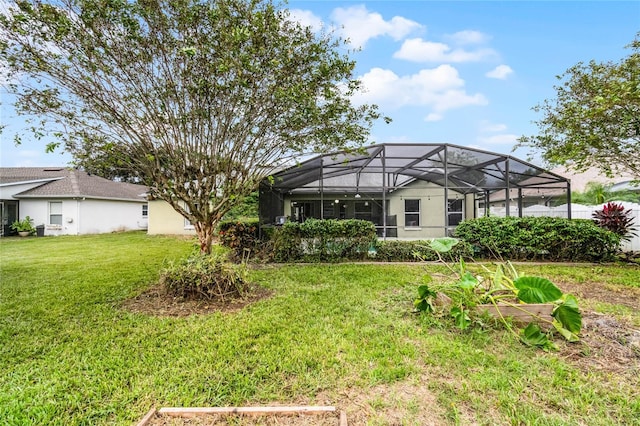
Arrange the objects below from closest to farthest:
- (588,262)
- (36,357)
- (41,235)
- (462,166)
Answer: (36,357), (588,262), (462,166), (41,235)

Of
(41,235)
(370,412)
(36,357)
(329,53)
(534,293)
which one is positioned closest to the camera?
(370,412)

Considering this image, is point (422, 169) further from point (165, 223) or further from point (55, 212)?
point (55, 212)

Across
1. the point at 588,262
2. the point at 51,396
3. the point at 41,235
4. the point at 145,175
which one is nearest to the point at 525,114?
the point at 588,262

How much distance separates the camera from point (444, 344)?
3000 millimetres

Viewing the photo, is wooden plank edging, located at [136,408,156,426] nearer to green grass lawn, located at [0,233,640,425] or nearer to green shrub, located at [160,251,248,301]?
green grass lawn, located at [0,233,640,425]

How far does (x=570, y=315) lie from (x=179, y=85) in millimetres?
6527

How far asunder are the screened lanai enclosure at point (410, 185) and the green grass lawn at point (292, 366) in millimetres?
3526

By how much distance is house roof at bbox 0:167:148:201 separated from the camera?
16062 millimetres

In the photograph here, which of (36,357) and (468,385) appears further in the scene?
(36,357)

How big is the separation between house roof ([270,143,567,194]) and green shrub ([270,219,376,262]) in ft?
6.50

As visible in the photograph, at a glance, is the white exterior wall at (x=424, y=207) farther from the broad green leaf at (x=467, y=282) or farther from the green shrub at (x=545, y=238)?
the broad green leaf at (x=467, y=282)

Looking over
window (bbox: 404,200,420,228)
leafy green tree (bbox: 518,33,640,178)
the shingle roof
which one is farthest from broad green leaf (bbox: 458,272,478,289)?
the shingle roof

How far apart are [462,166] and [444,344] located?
8.43m

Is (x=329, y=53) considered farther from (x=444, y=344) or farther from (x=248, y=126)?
(x=444, y=344)
